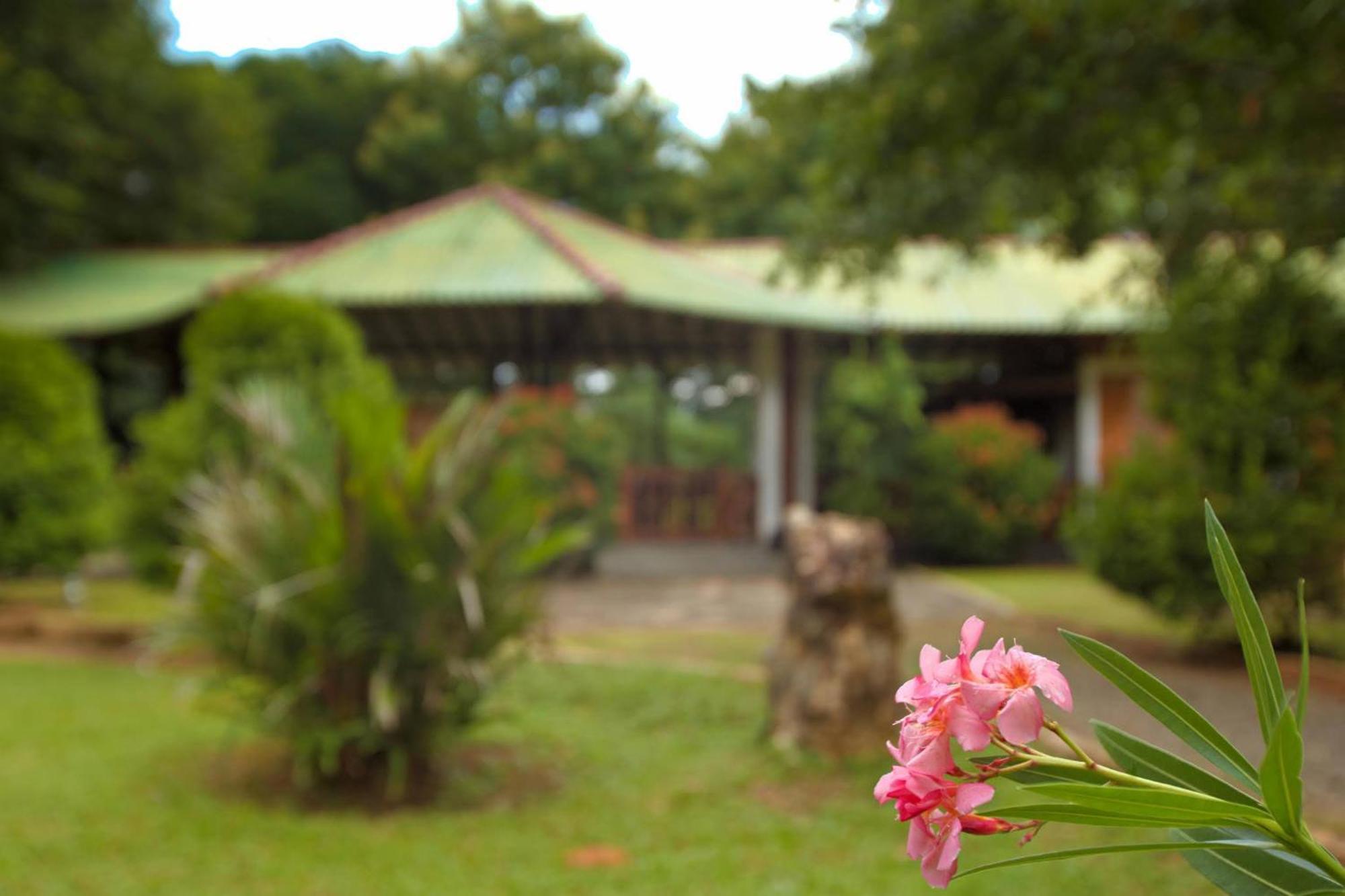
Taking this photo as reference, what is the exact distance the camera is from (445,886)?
3.33m

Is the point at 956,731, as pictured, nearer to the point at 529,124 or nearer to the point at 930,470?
the point at 930,470

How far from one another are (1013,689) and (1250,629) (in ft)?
0.42

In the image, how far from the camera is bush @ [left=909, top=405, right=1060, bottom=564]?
1273cm

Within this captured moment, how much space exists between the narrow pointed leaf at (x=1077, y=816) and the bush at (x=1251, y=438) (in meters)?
6.10

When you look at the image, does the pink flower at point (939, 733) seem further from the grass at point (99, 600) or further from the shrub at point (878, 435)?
the shrub at point (878, 435)

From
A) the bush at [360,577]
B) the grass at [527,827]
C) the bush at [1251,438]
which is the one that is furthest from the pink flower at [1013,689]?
the bush at [1251,438]

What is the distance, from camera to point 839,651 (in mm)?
4785

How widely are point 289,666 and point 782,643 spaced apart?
6.42 ft

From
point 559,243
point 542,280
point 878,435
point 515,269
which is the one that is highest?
point 559,243

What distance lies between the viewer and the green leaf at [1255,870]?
1.81 feet

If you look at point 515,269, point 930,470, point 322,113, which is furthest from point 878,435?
point 322,113

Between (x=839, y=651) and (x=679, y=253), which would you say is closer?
(x=839, y=651)

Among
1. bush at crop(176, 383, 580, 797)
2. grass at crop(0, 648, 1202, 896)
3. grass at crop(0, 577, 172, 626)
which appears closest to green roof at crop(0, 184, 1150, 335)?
grass at crop(0, 577, 172, 626)

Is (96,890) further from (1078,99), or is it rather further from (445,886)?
(1078,99)
